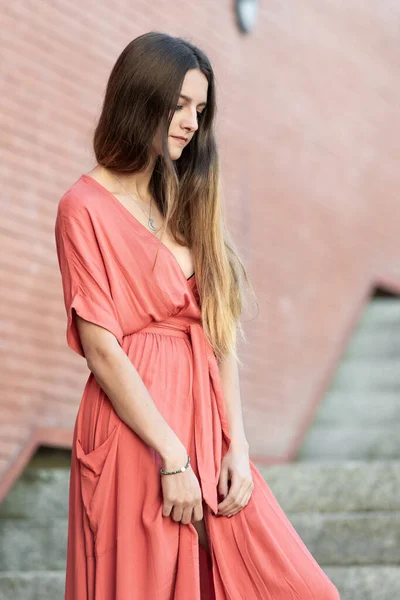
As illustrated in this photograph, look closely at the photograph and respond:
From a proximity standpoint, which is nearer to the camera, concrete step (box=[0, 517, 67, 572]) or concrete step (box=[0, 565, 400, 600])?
concrete step (box=[0, 565, 400, 600])

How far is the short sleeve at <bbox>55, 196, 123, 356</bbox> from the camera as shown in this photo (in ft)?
7.85

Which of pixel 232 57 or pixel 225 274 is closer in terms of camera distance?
pixel 225 274

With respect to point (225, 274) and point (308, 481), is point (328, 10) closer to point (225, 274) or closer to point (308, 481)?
point (308, 481)

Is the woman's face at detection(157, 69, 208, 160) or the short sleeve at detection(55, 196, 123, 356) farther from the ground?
the woman's face at detection(157, 69, 208, 160)

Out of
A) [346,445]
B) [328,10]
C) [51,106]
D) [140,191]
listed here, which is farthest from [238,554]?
[328,10]

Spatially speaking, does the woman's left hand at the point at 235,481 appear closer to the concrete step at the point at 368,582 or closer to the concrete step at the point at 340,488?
the concrete step at the point at 368,582

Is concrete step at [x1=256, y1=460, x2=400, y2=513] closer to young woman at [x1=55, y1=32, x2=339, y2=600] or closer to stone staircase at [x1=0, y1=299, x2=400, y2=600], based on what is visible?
stone staircase at [x1=0, y1=299, x2=400, y2=600]

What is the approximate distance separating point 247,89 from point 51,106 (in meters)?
1.79

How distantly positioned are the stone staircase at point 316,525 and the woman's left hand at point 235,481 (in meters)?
1.48

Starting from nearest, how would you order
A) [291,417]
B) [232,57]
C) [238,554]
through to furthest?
[238,554]
[232,57]
[291,417]

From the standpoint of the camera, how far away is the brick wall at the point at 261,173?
175 inches

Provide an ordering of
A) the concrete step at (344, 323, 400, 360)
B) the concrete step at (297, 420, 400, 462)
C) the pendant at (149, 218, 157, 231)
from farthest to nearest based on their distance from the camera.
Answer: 1. the concrete step at (344, 323, 400, 360)
2. the concrete step at (297, 420, 400, 462)
3. the pendant at (149, 218, 157, 231)

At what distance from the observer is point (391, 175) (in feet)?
25.6

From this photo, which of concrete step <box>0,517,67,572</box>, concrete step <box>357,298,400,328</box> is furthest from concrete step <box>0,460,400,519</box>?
concrete step <box>357,298,400,328</box>
